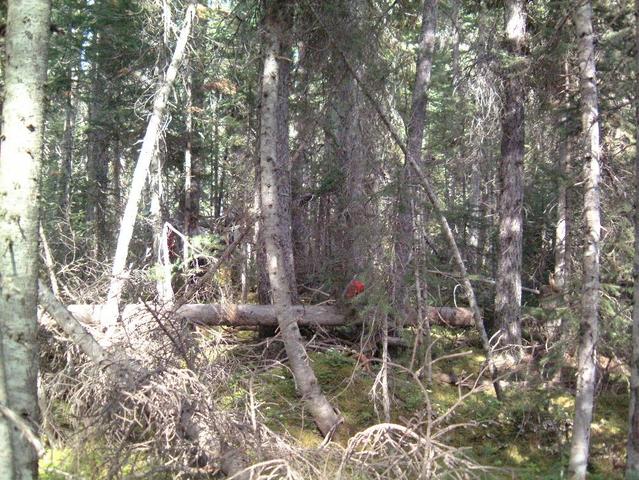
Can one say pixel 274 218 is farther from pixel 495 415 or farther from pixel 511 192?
pixel 511 192

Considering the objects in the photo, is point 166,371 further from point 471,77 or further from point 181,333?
point 471,77

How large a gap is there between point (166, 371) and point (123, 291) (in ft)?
11.1

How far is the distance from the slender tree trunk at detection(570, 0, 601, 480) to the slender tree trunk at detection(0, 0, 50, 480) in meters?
6.06

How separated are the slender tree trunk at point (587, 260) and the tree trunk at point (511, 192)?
311 cm

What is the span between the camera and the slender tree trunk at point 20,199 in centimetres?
364

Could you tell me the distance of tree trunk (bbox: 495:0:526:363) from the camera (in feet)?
33.2

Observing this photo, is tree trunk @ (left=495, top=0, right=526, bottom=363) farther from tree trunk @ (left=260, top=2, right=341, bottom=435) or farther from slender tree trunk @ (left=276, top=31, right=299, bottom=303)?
tree trunk @ (left=260, top=2, right=341, bottom=435)

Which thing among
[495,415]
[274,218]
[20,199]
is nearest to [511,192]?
[495,415]

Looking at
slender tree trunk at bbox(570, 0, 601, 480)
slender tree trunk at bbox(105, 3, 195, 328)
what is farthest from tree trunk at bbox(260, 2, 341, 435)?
slender tree trunk at bbox(570, 0, 601, 480)

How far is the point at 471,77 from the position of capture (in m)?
10.2

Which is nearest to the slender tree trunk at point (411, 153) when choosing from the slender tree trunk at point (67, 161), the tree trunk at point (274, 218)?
the tree trunk at point (274, 218)

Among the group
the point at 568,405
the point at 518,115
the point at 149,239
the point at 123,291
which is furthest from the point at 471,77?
the point at 149,239

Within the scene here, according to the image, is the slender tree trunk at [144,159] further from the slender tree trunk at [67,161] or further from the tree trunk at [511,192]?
the slender tree trunk at [67,161]

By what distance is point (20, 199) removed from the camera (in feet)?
12.1
